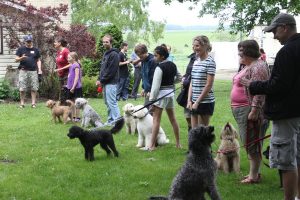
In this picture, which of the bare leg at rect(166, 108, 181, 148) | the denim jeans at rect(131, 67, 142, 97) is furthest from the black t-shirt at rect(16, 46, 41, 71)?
the bare leg at rect(166, 108, 181, 148)

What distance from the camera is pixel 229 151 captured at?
646 centimetres

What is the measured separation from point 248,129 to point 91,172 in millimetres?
2480

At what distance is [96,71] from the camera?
19172 mm

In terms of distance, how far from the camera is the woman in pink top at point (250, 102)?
5531 mm

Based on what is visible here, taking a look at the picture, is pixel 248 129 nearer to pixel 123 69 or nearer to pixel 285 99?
pixel 285 99

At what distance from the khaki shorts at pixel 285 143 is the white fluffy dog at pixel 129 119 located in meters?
5.06

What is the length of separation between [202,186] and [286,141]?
1.00 metres

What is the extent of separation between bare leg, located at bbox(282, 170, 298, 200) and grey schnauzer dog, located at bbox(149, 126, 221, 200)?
0.71 meters

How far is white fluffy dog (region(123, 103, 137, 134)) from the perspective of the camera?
952 centimetres

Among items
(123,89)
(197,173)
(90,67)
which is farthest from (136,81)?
(197,173)

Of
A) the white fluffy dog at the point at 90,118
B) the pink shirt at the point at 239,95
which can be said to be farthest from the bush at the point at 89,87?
the pink shirt at the point at 239,95

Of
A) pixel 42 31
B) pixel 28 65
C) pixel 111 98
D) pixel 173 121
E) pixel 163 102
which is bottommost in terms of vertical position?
pixel 173 121

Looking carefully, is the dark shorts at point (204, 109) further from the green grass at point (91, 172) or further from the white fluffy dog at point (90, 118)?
the white fluffy dog at point (90, 118)

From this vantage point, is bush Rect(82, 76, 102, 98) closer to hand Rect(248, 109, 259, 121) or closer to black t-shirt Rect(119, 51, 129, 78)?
black t-shirt Rect(119, 51, 129, 78)
